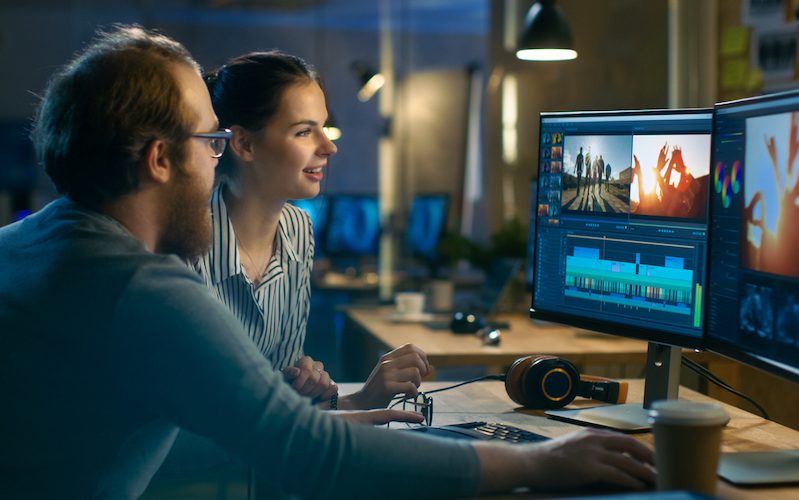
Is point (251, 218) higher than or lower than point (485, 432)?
higher

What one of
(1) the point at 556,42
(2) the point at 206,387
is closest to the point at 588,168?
(2) the point at 206,387

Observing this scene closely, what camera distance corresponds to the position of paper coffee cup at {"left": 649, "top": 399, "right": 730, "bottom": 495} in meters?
1.26

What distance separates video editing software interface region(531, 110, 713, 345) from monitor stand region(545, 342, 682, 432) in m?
0.07

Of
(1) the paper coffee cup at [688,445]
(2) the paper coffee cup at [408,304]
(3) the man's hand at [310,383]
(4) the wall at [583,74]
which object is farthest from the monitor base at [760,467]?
(4) the wall at [583,74]

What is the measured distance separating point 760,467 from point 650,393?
1.40 ft

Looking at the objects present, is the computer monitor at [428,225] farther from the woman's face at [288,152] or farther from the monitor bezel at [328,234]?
the woman's face at [288,152]

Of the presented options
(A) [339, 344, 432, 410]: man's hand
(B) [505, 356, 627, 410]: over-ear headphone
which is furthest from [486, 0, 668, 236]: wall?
(A) [339, 344, 432, 410]: man's hand

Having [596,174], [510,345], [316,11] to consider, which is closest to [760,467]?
[596,174]

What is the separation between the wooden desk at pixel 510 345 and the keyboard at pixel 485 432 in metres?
1.22

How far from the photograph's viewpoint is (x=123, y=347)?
1226 mm

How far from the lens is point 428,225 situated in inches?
249

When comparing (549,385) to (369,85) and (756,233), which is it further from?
(369,85)

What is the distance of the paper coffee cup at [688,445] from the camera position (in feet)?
4.15

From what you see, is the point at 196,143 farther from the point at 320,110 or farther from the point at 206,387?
the point at 320,110
